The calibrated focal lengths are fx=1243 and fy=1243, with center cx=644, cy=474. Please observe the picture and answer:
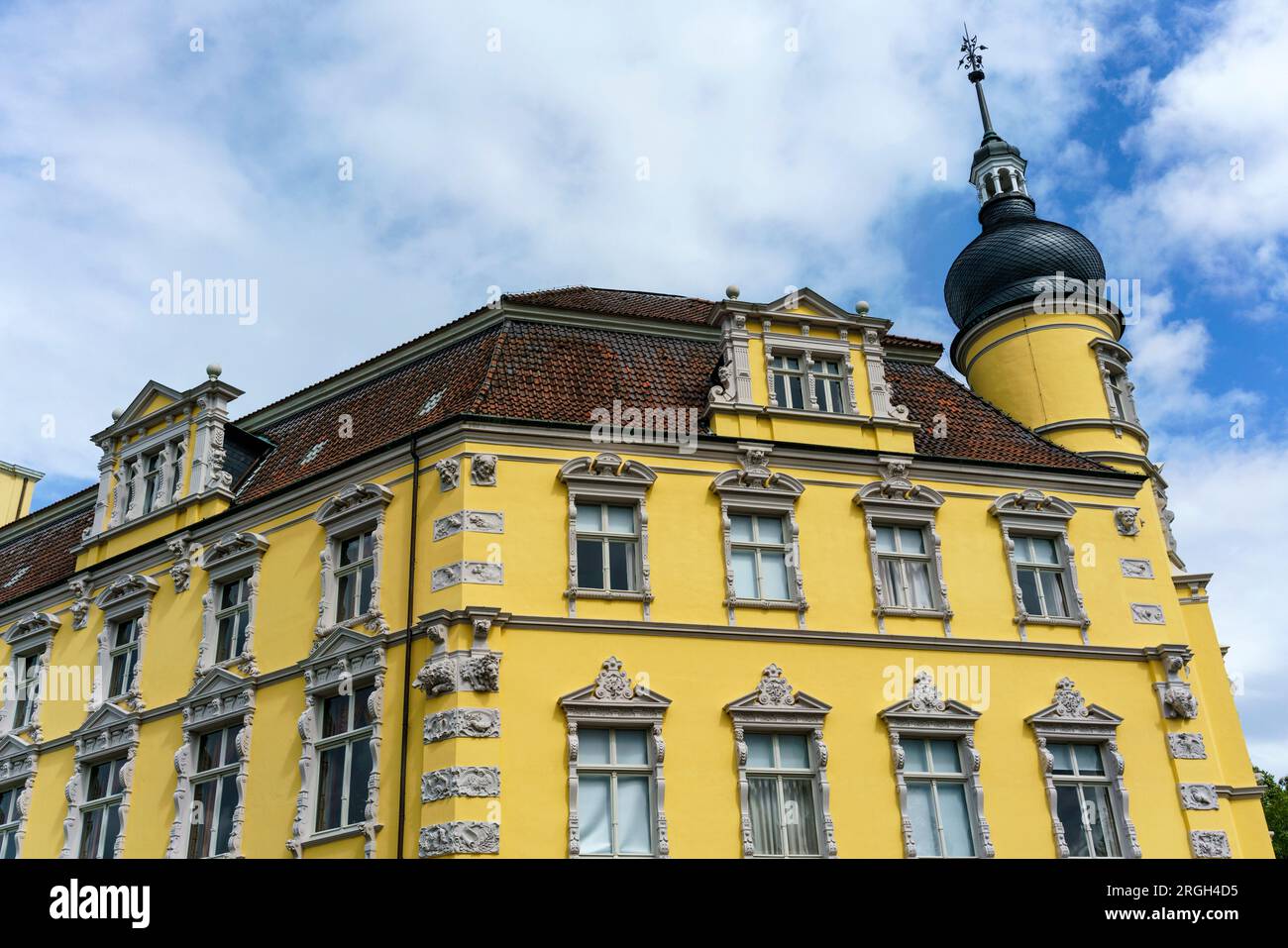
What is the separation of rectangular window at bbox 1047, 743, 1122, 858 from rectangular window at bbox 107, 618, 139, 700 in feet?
62.1

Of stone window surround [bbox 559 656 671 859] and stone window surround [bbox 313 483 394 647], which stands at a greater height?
stone window surround [bbox 313 483 394 647]

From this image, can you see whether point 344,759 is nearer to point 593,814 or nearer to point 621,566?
point 593,814

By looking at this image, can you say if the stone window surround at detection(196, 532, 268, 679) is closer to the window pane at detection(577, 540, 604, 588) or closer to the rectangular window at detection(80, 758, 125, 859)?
the rectangular window at detection(80, 758, 125, 859)

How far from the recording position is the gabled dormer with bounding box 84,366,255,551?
1083 inches

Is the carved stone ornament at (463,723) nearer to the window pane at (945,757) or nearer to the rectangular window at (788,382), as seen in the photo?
the window pane at (945,757)

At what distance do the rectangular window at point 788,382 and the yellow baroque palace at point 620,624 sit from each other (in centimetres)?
7

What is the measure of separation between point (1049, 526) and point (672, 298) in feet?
37.4

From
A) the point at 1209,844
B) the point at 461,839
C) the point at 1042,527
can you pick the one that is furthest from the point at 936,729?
the point at 461,839

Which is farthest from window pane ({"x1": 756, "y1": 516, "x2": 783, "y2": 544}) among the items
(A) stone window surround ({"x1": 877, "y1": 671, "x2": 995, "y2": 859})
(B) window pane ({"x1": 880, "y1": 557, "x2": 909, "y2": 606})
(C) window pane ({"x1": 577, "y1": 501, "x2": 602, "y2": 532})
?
(A) stone window surround ({"x1": 877, "y1": 671, "x2": 995, "y2": 859})

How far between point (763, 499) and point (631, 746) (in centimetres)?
580

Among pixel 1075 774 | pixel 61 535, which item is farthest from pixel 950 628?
pixel 61 535

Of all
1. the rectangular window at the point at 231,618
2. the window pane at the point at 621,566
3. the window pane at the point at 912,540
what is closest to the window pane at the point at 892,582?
the window pane at the point at 912,540

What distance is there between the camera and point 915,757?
23.2 m
